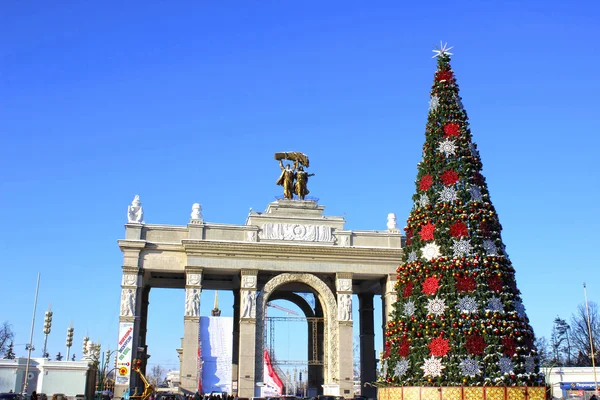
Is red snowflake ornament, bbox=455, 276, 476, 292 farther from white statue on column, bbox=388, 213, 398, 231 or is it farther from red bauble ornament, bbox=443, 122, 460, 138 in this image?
white statue on column, bbox=388, 213, 398, 231

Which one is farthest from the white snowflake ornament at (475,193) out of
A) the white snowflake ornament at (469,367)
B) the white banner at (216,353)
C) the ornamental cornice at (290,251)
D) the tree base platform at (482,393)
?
the white banner at (216,353)

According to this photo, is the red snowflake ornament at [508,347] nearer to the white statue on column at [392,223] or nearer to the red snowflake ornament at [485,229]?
the red snowflake ornament at [485,229]

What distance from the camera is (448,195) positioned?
19781mm

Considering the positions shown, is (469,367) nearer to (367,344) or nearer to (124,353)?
(124,353)

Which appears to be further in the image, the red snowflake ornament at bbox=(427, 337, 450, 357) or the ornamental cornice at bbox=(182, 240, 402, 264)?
the ornamental cornice at bbox=(182, 240, 402, 264)

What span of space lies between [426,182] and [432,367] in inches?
221

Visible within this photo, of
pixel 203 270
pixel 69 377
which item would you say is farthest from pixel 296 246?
pixel 69 377

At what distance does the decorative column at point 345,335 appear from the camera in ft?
126

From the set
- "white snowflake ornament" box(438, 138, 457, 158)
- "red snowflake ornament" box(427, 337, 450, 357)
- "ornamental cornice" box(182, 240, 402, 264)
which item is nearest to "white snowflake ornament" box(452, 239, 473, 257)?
"red snowflake ornament" box(427, 337, 450, 357)

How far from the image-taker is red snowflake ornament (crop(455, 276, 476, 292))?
1852 centimetres

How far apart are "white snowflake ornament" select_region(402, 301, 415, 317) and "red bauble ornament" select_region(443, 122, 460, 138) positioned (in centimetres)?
535

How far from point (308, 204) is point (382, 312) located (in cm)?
860

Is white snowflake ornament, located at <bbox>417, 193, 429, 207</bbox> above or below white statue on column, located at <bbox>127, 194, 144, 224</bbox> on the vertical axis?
below

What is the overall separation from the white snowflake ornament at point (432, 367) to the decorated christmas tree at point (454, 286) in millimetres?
28
